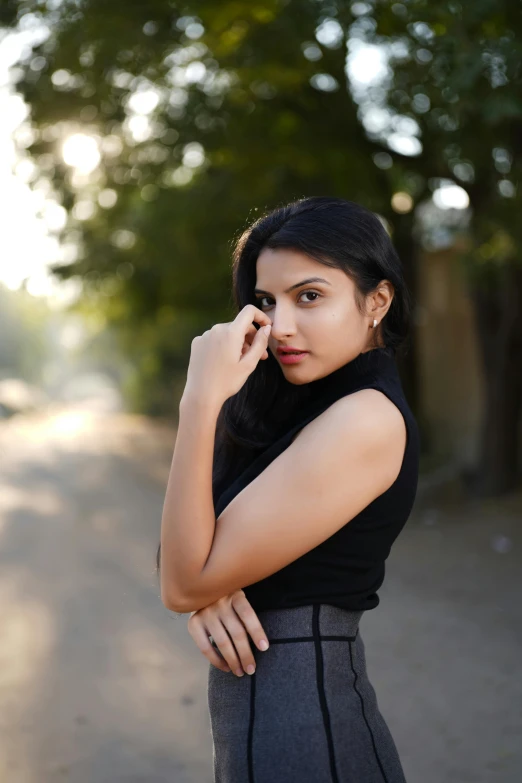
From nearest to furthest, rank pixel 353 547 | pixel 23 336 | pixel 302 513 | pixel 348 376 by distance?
pixel 302 513, pixel 353 547, pixel 348 376, pixel 23 336

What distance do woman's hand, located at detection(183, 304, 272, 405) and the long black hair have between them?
0.20 metres

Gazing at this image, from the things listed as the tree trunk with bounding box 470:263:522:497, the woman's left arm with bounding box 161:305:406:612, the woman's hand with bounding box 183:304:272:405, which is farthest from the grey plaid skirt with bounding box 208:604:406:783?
the tree trunk with bounding box 470:263:522:497

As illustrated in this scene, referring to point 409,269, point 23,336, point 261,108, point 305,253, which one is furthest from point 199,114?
point 23,336

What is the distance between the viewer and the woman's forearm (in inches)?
61.7

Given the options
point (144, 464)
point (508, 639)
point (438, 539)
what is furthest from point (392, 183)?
point (508, 639)

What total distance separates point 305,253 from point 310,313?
11 centimetres

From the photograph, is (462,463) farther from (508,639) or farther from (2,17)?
(2,17)

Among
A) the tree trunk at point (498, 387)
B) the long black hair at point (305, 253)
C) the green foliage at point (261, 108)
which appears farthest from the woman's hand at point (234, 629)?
the tree trunk at point (498, 387)

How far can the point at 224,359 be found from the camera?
1.62m

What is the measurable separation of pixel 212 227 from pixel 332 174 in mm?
3222

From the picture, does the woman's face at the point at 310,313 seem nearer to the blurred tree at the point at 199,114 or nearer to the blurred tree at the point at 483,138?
the blurred tree at the point at 483,138

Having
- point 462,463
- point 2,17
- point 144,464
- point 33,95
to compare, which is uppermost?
point 2,17

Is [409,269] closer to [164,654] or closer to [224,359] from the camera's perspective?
[164,654]

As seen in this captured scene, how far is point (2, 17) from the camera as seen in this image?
30.9 ft
